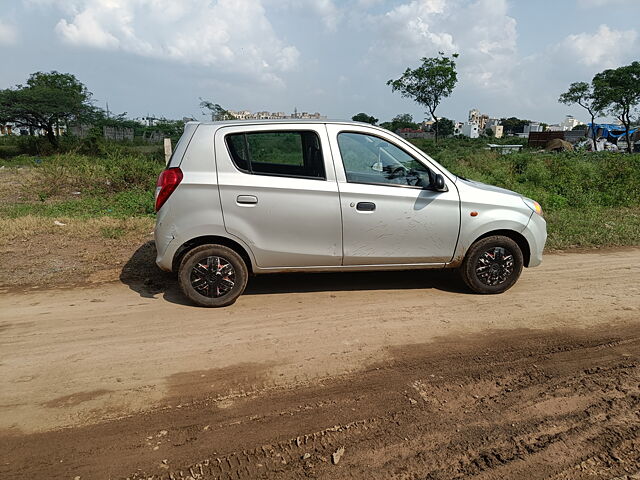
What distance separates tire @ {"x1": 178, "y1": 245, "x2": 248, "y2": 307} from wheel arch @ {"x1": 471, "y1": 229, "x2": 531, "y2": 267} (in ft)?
8.28

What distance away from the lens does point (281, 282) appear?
521 cm

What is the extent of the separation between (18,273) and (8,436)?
11.2 ft

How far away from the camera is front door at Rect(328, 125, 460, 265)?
4355 mm

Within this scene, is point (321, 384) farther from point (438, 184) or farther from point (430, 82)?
point (430, 82)

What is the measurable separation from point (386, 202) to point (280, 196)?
1068mm

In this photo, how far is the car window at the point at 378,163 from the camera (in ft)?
14.4

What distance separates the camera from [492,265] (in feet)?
15.6

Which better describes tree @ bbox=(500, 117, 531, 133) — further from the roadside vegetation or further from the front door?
the front door

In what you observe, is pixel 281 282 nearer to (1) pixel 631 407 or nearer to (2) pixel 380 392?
(2) pixel 380 392

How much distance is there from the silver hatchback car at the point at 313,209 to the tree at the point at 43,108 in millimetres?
29273

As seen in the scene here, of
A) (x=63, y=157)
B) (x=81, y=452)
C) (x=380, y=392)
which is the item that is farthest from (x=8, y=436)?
(x=63, y=157)

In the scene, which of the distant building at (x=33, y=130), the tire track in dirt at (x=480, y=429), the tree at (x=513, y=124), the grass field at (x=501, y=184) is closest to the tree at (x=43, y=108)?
the distant building at (x=33, y=130)

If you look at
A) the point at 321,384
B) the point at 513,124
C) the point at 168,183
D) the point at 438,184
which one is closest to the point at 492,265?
the point at 438,184

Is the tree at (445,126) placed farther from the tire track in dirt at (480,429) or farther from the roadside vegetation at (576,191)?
the tire track in dirt at (480,429)
